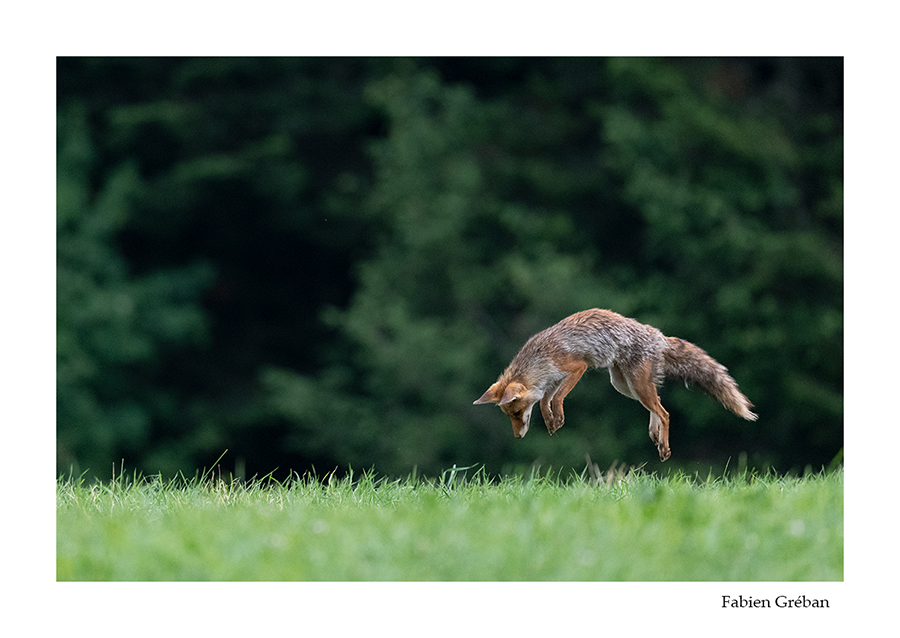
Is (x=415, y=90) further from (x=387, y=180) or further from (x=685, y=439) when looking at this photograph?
(x=685, y=439)

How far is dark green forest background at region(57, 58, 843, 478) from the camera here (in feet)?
43.2

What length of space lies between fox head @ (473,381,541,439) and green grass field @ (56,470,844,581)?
0.38 meters

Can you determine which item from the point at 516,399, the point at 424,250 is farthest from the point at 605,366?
the point at 424,250

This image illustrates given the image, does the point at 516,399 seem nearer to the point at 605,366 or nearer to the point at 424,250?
the point at 605,366

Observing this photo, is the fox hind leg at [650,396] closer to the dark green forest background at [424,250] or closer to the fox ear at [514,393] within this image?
the fox ear at [514,393]

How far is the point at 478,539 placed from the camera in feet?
11.2

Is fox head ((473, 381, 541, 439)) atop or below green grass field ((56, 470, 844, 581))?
atop

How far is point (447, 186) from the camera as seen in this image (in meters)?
14.8

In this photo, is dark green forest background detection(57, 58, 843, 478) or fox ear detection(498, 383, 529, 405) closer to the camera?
fox ear detection(498, 383, 529, 405)

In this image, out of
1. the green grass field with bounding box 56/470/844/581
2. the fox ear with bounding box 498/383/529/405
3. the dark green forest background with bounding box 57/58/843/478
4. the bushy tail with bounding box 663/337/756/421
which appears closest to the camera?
the green grass field with bounding box 56/470/844/581

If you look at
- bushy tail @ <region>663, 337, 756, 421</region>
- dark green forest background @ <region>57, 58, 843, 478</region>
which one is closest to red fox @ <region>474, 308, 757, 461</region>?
bushy tail @ <region>663, 337, 756, 421</region>

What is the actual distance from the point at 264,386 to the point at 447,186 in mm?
5133

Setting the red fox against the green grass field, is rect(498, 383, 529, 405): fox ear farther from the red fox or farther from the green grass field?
the green grass field

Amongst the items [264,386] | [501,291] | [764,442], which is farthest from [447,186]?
[764,442]
